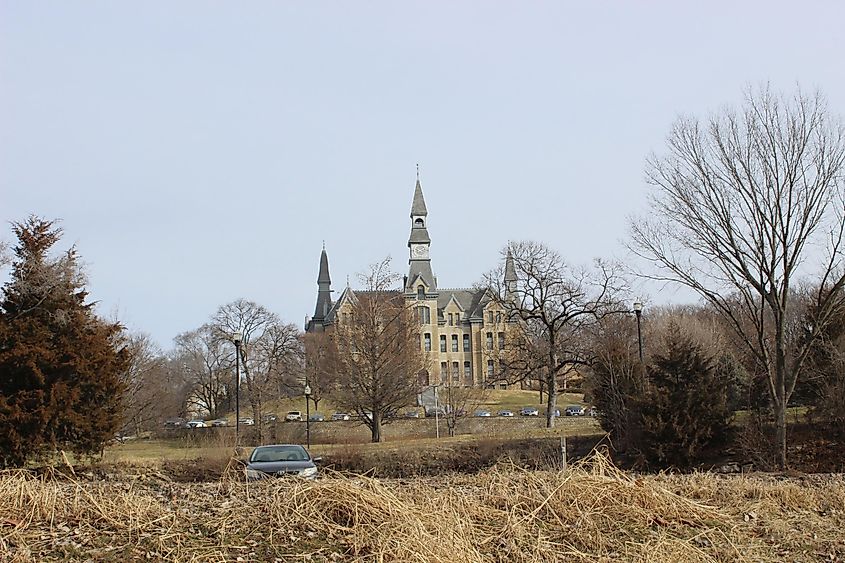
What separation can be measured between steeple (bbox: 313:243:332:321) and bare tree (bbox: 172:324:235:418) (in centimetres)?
1856

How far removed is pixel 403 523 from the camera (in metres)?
8.60

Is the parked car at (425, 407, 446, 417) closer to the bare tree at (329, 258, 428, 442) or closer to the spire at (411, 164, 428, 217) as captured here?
the bare tree at (329, 258, 428, 442)

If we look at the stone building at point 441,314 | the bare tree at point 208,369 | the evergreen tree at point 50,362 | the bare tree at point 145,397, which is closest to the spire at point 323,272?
the stone building at point 441,314

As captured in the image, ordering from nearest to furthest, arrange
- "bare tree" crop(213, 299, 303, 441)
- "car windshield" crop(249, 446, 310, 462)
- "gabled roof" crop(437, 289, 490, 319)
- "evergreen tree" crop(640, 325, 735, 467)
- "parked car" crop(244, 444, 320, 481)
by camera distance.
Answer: "parked car" crop(244, 444, 320, 481), "car windshield" crop(249, 446, 310, 462), "evergreen tree" crop(640, 325, 735, 467), "bare tree" crop(213, 299, 303, 441), "gabled roof" crop(437, 289, 490, 319)

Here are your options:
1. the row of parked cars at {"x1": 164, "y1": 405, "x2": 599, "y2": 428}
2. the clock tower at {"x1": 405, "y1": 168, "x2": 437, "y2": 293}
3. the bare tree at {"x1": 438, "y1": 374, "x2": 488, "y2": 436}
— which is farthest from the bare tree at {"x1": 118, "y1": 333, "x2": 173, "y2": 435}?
the clock tower at {"x1": 405, "y1": 168, "x2": 437, "y2": 293}

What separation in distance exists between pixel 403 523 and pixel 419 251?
3407 inches

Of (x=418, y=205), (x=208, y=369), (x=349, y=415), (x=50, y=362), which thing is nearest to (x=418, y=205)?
(x=418, y=205)

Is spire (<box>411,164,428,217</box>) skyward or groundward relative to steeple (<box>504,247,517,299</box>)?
skyward

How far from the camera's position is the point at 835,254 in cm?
2352

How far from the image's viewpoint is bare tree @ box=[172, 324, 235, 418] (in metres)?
69.8

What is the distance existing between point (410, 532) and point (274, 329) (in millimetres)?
60519

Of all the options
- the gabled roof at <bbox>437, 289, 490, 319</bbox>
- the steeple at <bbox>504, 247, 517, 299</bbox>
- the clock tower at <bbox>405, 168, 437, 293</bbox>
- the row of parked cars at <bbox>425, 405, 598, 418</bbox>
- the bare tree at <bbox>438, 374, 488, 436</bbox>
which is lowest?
the row of parked cars at <bbox>425, 405, 598, 418</bbox>

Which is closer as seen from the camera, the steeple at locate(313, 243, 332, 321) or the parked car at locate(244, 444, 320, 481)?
the parked car at locate(244, 444, 320, 481)

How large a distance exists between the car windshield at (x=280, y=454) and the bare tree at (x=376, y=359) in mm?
24661
